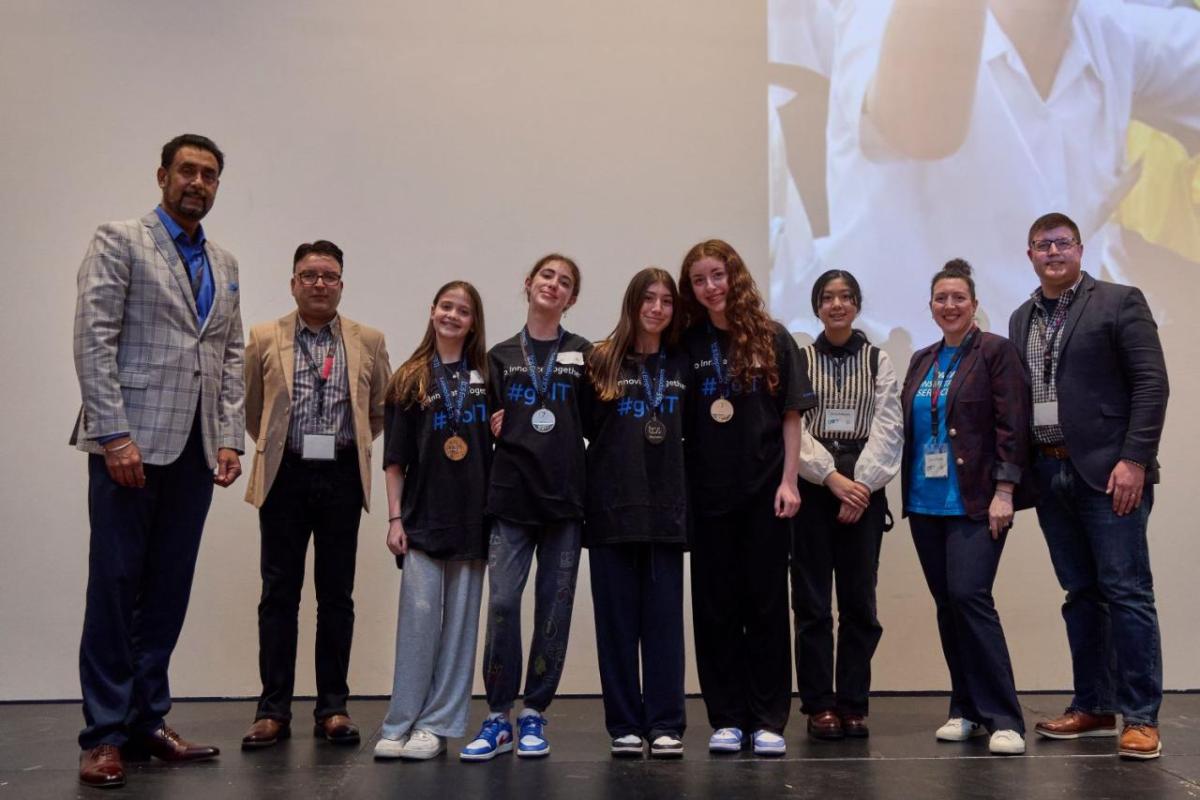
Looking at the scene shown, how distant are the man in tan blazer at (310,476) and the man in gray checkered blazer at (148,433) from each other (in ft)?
0.76

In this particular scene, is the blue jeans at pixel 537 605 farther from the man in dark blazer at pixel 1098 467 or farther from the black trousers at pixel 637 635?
the man in dark blazer at pixel 1098 467

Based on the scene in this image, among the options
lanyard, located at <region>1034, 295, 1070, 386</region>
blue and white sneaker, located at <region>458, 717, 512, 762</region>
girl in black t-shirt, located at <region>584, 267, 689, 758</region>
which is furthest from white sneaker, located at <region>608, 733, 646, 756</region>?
lanyard, located at <region>1034, 295, 1070, 386</region>

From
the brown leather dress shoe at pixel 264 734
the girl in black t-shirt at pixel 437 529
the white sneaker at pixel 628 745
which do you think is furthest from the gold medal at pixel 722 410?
the brown leather dress shoe at pixel 264 734

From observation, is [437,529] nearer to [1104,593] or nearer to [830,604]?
[830,604]

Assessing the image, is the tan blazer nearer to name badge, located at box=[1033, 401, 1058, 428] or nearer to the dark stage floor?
the dark stage floor

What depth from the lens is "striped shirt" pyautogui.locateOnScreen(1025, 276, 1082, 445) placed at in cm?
304

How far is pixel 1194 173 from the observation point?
4.22 metres

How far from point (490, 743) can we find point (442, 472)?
73 centimetres

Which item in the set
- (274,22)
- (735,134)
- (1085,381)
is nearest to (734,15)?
(735,134)

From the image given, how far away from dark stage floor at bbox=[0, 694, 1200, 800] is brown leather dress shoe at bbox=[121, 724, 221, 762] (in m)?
0.06

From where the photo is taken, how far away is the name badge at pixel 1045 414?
3.02 m

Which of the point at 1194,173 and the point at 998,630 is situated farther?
the point at 1194,173

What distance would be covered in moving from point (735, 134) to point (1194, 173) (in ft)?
6.16

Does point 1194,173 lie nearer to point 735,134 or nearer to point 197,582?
point 735,134
